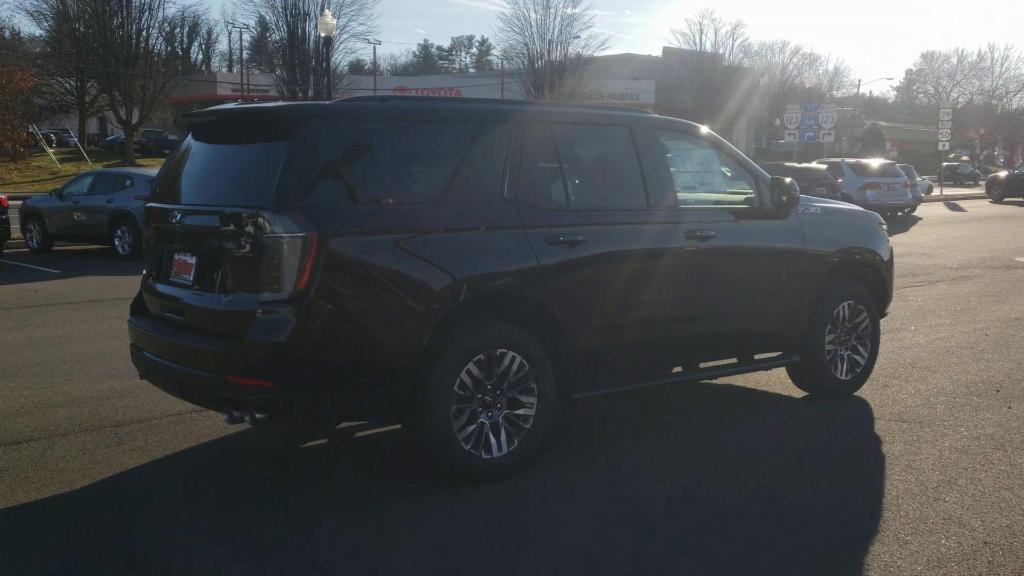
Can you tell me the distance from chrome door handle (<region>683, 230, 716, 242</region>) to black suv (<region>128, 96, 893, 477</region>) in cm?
2

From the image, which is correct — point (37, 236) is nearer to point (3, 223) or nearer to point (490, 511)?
point (3, 223)

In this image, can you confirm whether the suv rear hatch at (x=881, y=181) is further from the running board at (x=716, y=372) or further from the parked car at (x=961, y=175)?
the parked car at (x=961, y=175)

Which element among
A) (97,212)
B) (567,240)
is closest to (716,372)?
(567,240)

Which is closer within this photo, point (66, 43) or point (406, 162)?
point (406, 162)

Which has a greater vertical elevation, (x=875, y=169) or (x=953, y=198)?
(x=875, y=169)

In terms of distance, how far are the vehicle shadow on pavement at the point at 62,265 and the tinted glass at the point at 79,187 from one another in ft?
3.54

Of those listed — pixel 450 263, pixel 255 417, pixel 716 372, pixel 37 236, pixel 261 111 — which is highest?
pixel 261 111

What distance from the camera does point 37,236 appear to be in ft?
55.6

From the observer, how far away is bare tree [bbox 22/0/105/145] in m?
47.8

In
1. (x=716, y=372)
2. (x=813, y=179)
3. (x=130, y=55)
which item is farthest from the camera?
(x=130, y=55)

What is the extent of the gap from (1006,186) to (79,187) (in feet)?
105

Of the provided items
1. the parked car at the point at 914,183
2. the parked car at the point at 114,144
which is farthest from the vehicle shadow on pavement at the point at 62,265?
the parked car at the point at 114,144

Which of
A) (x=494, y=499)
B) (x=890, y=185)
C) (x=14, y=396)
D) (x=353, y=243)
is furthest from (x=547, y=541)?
(x=890, y=185)

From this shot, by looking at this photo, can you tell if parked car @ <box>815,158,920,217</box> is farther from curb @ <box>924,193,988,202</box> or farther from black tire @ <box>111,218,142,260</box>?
black tire @ <box>111,218,142,260</box>
